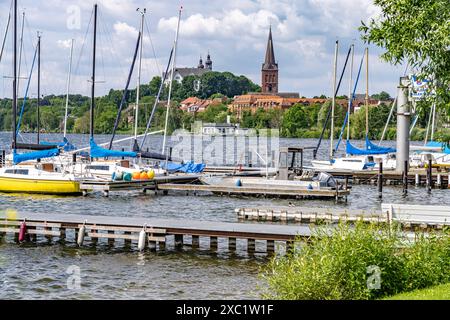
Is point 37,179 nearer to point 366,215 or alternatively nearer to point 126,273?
point 366,215

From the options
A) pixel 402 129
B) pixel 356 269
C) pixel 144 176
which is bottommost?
pixel 144 176

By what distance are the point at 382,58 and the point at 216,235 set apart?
10.5 meters

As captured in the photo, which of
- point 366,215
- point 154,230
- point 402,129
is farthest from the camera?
point 402,129

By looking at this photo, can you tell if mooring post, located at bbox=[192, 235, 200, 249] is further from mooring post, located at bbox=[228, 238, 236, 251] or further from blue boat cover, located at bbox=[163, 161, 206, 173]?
blue boat cover, located at bbox=[163, 161, 206, 173]

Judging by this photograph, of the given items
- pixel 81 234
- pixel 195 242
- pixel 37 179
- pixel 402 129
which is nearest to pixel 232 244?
pixel 195 242

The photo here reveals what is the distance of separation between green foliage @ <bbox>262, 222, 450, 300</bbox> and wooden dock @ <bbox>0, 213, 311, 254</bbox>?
8.75 meters

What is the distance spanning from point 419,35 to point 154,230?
13573 mm

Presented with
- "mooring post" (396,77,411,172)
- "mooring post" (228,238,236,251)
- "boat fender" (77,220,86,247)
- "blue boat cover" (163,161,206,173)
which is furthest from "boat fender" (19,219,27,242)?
"mooring post" (396,77,411,172)

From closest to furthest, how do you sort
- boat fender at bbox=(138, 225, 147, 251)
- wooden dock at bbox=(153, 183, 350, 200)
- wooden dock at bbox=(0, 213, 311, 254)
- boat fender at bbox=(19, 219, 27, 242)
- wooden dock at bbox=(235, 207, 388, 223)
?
wooden dock at bbox=(0, 213, 311, 254), boat fender at bbox=(138, 225, 147, 251), boat fender at bbox=(19, 219, 27, 242), wooden dock at bbox=(235, 207, 388, 223), wooden dock at bbox=(153, 183, 350, 200)

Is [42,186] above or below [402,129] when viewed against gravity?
below

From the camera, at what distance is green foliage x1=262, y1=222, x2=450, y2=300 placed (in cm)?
1786

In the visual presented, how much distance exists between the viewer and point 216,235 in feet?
96.4

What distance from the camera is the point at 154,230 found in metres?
30.0

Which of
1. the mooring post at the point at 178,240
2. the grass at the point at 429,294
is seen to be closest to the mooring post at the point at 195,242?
the mooring post at the point at 178,240
